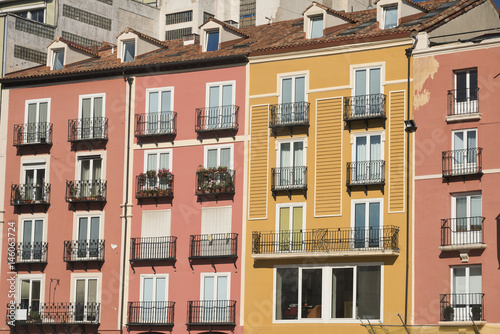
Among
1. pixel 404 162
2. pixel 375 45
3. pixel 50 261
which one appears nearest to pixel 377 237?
pixel 404 162

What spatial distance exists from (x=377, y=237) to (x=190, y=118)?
13185 millimetres

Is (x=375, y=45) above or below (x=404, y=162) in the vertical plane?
above

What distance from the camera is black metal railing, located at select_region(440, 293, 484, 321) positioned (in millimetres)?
55594

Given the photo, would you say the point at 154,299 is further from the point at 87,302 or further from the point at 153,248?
the point at 87,302

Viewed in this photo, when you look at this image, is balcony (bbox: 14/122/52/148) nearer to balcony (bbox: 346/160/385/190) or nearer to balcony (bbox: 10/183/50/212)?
balcony (bbox: 10/183/50/212)

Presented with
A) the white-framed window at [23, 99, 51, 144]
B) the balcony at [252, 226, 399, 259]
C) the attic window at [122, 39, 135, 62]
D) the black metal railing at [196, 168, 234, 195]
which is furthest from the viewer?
the attic window at [122, 39, 135, 62]

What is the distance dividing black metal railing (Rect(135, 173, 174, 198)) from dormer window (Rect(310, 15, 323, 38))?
35.7ft

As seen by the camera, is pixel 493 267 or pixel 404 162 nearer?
pixel 493 267

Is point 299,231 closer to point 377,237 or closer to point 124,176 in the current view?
point 377,237

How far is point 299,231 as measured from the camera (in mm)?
61688

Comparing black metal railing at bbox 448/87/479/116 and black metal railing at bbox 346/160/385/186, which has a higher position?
black metal railing at bbox 448/87/479/116

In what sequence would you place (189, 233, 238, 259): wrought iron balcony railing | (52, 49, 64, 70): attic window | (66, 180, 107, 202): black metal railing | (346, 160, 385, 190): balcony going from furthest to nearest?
(52, 49, 64, 70): attic window < (66, 180, 107, 202): black metal railing < (189, 233, 238, 259): wrought iron balcony railing < (346, 160, 385, 190): balcony

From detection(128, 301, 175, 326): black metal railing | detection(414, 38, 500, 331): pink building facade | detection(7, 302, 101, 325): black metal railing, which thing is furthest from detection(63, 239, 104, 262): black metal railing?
detection(414, 38, 500, 331): pink building facade

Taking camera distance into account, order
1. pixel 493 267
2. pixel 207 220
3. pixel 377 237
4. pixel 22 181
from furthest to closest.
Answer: pixel 22 181 → pixel 207 220 → pixel 377 237 → pixel 493 267
